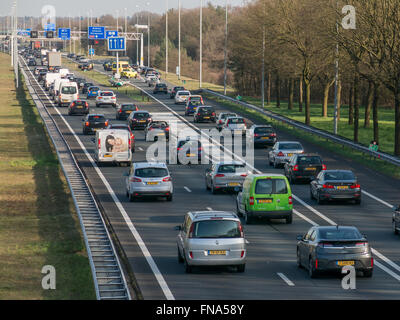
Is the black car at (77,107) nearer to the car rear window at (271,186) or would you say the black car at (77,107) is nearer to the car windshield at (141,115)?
the car windshield at (141,115)

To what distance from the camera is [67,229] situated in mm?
33281

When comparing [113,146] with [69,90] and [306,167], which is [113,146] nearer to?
[306,167]

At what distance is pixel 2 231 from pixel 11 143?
114 feet

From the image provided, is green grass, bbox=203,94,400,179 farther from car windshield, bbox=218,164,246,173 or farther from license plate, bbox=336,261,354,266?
license plate, bbox=336,261,354,266

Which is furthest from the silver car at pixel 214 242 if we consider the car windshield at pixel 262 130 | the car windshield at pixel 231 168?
the car windshield at pixel 262 130

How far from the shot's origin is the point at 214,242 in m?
24.4

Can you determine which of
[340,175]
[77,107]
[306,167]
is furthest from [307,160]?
[77,107]

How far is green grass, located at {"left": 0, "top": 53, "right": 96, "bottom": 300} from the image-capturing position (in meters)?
24.2

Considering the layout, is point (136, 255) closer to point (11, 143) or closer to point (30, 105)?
point (11, 143)

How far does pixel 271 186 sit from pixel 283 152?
18290mm

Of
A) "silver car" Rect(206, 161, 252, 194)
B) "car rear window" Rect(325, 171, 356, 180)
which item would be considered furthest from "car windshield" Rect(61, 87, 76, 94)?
"car rear window" Rect(325, 171, 356, 180)
